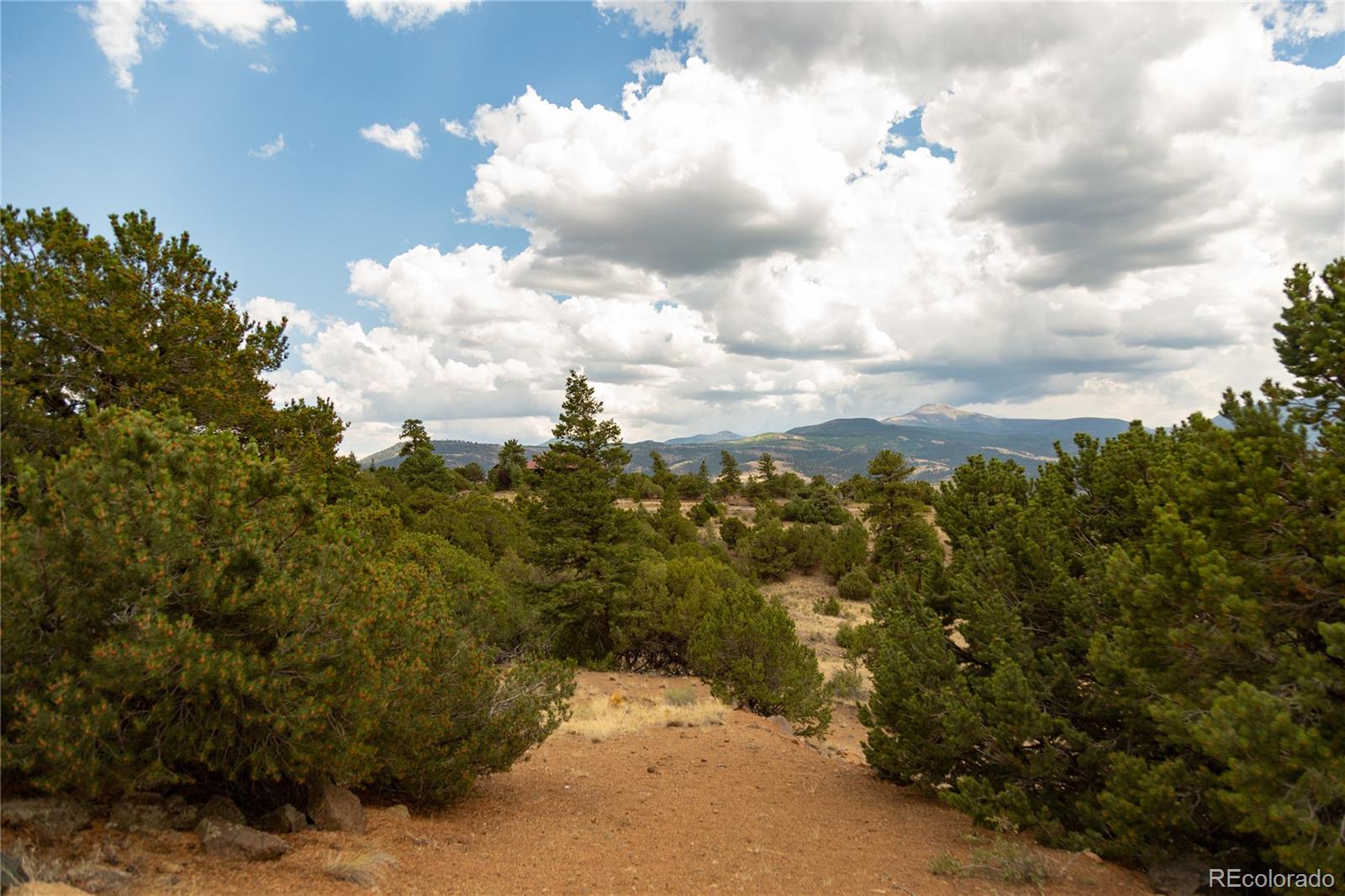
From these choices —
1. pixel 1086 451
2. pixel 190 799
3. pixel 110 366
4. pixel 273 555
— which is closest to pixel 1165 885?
pixel 1086 451

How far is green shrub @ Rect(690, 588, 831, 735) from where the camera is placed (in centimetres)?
1817

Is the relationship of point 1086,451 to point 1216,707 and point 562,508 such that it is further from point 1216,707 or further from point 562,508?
point 562,508

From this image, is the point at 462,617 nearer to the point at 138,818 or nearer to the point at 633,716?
the point at 138,818

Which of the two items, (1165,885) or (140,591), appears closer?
(140,591)

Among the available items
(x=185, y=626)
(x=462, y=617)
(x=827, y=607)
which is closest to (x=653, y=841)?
(x=462, y=617)

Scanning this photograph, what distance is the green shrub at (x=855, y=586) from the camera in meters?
45.8

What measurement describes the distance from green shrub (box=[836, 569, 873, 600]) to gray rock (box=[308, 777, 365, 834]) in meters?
41.0

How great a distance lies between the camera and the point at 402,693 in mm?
7840

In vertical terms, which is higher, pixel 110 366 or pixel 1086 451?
pixel 110 366

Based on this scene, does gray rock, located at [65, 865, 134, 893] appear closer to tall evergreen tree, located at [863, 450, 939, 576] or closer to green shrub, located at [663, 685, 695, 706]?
green shrub, located at [663, 685, 695, 706]

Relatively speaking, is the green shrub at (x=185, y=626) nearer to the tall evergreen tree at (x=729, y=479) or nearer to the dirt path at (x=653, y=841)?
the dirt path at (x=653, y=841)

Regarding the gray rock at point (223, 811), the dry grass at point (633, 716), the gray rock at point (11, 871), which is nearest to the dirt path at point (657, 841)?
the gray rock at point (223, 811)

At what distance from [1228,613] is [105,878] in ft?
30.8

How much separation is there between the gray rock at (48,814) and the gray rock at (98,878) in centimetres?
86
